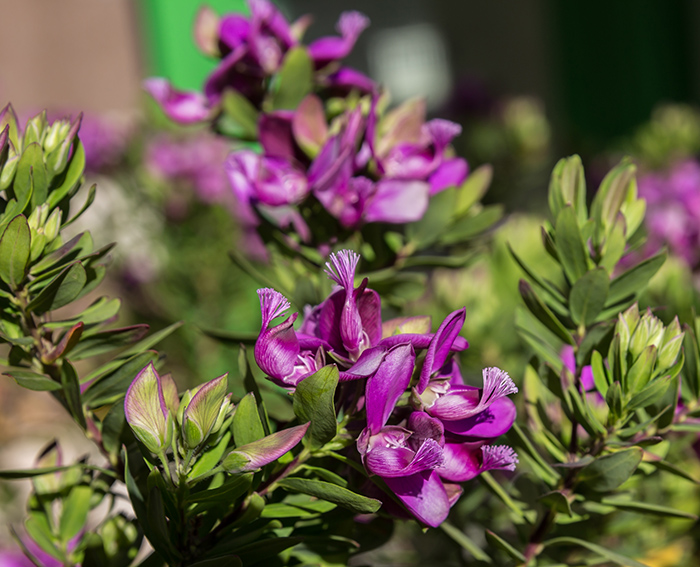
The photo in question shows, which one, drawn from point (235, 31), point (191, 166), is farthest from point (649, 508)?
point (191, 166)

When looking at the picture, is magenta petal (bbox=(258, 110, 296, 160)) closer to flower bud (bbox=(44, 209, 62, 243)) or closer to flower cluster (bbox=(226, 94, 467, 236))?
flower cluster (bbox=(226, 94, 467, 236))

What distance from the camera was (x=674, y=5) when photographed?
444 centimetres

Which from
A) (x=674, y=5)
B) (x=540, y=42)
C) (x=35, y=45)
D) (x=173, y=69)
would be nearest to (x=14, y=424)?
(x=173, y=69)

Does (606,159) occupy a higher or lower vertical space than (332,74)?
lower

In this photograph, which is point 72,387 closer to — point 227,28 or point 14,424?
point 227,28

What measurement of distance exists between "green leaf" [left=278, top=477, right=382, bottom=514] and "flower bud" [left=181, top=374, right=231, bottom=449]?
0.05 meters

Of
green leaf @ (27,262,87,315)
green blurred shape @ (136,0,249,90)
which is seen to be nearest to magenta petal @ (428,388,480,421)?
green leaf @ (27,262,87,315)

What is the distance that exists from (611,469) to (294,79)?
→ 0.38m

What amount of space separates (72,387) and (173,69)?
2.68m

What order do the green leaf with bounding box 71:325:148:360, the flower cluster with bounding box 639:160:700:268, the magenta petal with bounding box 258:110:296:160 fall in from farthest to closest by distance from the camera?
1. the flower cluster with bounding box 639:160:700:268
2. the magenta petal with bounding box 258:110:296:160
3. the green leaf with bounding box 71:325:148:360

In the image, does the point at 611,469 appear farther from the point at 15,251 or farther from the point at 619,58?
the point at 619,58

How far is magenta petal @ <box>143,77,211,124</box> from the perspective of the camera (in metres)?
0.58

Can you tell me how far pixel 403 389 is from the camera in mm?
312

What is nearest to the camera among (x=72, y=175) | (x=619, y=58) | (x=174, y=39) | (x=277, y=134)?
(x=72, y=175)
